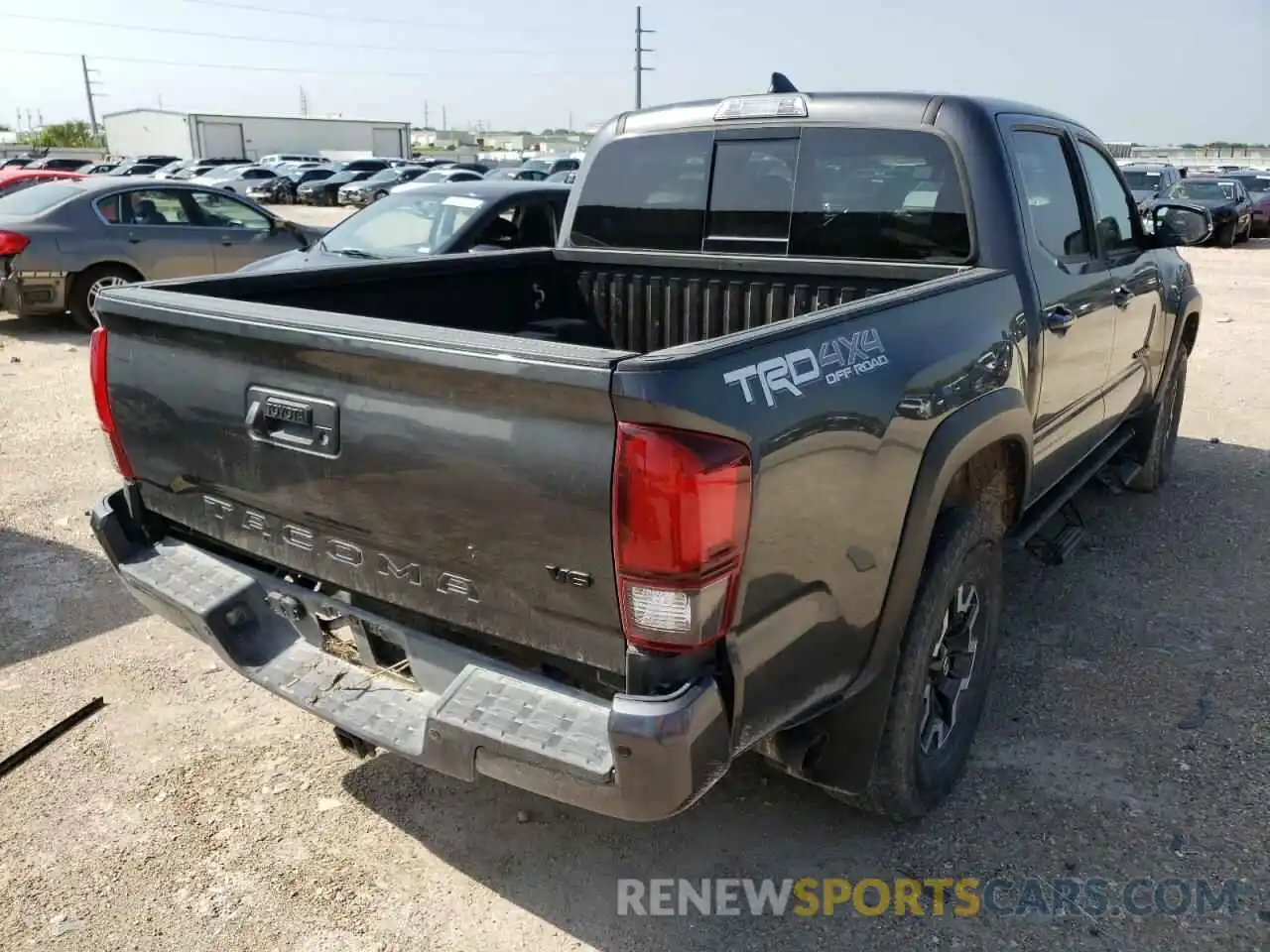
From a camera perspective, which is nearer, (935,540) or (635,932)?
(635,932)

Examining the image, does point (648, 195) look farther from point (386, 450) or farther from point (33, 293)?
point (33, 293)

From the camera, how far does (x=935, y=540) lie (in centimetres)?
276

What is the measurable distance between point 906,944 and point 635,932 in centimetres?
69

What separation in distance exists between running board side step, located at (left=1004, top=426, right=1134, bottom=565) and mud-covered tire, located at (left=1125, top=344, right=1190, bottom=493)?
831 millimetres

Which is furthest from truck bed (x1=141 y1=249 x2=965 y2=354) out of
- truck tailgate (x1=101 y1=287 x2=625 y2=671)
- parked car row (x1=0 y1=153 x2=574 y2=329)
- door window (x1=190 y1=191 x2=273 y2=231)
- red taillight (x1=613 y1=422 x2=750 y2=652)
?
door window (x1=190 y1=191 x2=273 y2=231)

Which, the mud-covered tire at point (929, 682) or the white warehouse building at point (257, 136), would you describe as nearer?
the mud-covered tire at point (929, 682)

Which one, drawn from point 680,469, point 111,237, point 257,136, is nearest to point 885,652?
point 680,469

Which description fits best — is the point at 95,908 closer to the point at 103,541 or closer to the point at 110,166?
the point at 103,541

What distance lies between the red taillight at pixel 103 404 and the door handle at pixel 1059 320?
298 centimetres

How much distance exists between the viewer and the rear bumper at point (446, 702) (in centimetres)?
198

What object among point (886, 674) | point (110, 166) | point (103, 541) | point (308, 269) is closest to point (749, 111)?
point (308, 269)

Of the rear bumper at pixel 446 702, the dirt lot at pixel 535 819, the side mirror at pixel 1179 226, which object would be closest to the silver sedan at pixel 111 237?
the dirt lot at pixel 535 819

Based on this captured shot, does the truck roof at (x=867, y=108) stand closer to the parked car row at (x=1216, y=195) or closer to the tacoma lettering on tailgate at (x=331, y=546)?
the tacoma lettering on tailgate at (x=331, y=546)

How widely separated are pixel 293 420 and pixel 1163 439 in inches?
203
